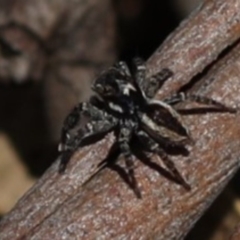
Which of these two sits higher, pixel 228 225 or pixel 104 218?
pixel 104 218

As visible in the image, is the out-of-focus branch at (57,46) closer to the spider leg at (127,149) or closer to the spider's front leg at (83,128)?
the spider's front leg at (83,128)

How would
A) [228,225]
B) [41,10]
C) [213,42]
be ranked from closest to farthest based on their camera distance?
[213,42] → [228,225] → [41,10]

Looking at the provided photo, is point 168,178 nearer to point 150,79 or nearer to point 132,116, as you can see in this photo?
point 150,79

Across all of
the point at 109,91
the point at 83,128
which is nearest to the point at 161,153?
the point at 83,128

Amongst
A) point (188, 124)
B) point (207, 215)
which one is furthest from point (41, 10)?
point (188, 124)

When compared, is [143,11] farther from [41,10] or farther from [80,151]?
[80,151]

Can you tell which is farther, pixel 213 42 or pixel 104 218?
pixel 213 42

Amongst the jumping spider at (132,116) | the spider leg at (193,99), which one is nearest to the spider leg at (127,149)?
the jumping spider at (132,116)

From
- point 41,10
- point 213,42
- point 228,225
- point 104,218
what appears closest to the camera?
point 104,218
